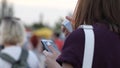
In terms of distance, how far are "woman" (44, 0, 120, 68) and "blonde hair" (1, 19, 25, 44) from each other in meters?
3.05

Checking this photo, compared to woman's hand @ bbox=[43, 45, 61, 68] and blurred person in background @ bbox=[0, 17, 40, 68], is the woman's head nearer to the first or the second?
blurred person in background @ bbox=[0, 17, 40, 68]

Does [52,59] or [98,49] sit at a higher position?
[98,49]

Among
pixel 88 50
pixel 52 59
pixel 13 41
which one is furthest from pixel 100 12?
pixel 13 41

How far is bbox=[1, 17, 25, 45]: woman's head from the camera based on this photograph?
6.16 metres

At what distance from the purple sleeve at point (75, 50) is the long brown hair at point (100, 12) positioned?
225 mm

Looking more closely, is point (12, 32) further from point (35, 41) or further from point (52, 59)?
point (35, 41)

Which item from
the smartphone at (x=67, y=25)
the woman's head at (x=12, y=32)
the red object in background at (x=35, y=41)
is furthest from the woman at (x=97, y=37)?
the red object in background at (x=35, y=41)

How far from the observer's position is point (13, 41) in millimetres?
6152

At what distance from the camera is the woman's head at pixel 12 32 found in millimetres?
6160

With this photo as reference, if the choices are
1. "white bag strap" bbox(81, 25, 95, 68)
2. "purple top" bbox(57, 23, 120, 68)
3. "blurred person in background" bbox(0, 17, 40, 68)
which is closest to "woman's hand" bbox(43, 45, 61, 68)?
"purple top" bbox(57, 23, 120, 68)

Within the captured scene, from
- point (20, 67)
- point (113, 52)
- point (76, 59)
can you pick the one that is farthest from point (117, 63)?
point (20, 67)

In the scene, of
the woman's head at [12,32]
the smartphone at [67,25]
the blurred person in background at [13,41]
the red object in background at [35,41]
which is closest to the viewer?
the smartphone at [67,25]

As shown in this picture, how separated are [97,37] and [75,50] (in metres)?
0.17

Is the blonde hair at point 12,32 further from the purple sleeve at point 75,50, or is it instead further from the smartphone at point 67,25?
the purple sleeve at point 75,50
